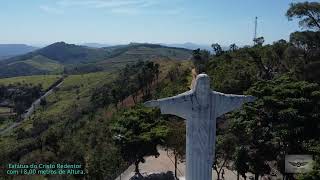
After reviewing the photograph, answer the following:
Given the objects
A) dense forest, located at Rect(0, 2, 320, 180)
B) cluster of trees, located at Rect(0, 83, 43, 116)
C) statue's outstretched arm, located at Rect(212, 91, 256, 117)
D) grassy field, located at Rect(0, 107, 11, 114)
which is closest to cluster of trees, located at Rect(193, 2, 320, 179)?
dense forest, located at Rect(0, 2, 320, 180)

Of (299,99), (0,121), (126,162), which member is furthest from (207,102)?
(0,121)

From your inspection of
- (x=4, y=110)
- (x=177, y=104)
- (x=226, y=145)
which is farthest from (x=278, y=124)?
(x=4, y=110)

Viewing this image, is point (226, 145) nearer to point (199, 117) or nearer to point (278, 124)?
point (278, 124)

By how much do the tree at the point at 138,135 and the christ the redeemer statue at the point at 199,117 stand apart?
26.8 m

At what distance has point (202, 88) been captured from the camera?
43.7ft

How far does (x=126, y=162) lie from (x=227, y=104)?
106ft

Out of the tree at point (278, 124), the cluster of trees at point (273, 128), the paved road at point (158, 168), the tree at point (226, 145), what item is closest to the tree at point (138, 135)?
the paved road at point (158, 168)

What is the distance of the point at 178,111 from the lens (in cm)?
1344

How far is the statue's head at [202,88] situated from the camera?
13.3m

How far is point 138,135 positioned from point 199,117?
1119 inches

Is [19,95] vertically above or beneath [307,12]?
beneath

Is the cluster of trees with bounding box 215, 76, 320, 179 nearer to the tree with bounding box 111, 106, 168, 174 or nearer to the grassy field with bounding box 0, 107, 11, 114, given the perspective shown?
the tree with bounding box 111, 106, 168, 174

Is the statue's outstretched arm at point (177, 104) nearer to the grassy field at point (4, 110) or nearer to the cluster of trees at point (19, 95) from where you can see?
the cluster of trees at point (19, 95)

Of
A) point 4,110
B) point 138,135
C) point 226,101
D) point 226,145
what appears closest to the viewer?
point 226,101
